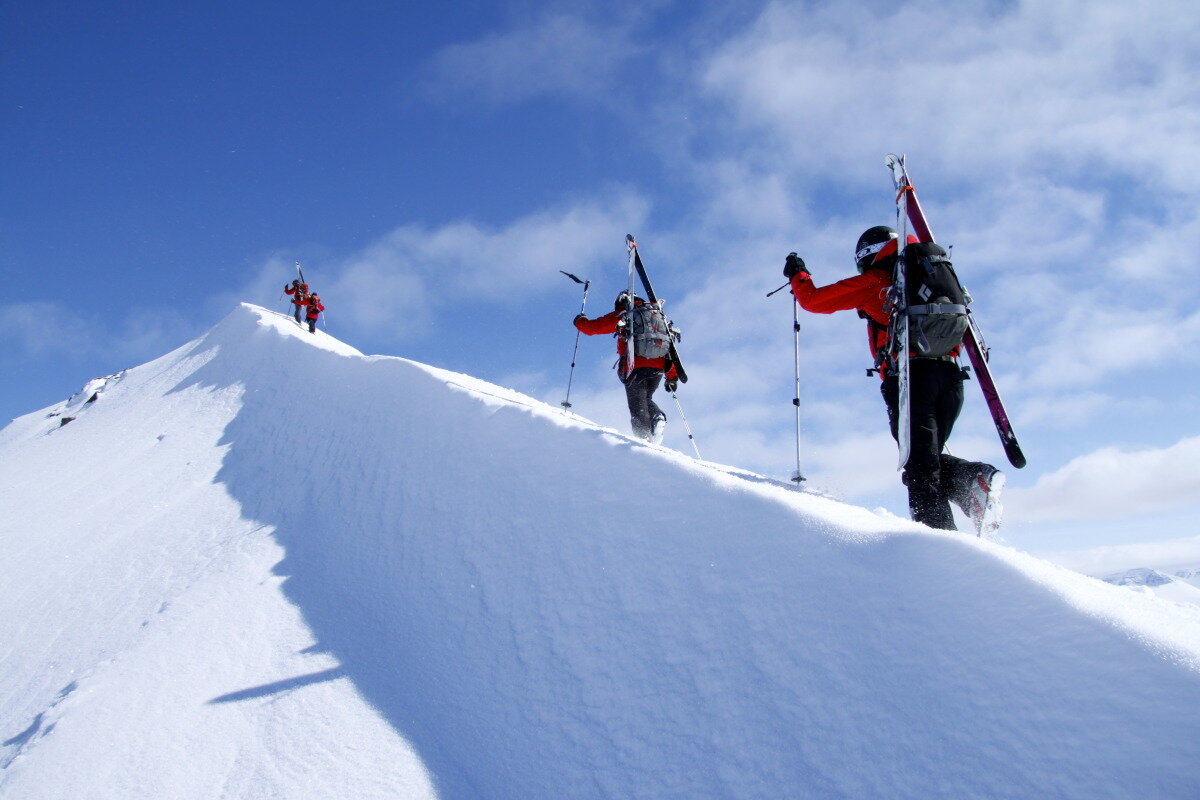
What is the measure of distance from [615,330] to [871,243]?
4835 millimetres

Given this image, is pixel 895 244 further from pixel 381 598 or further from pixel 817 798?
pixel 381 598

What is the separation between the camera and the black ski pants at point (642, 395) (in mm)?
8820

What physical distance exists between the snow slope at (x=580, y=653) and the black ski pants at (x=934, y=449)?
73cm

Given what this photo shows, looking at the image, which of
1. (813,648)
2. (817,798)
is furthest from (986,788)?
(813,648)

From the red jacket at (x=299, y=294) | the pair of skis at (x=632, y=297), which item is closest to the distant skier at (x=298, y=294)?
the red jacket at (x=299, y=294)

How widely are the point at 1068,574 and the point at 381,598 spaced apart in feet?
14.9

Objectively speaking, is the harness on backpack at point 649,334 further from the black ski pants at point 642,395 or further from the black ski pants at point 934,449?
the black ski pants at point 934,449

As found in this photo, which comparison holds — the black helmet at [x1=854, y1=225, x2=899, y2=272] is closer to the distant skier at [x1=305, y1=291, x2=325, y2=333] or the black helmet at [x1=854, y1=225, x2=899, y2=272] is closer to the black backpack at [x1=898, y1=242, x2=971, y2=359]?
the black backpack at [x1=898, y1=242, x2=971, y2=359]

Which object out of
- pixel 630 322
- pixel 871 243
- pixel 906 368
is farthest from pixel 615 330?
pixel 906 368

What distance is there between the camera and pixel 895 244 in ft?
15.9

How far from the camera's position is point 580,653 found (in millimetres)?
3391

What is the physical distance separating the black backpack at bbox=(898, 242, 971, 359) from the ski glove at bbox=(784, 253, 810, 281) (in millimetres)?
1107

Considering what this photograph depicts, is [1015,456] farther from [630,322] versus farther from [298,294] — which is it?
[298,294]

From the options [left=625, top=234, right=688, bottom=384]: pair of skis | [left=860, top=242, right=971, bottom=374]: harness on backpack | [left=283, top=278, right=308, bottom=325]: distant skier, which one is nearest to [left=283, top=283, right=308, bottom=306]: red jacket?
[left=283, top=278, right=308, bottom=325]: distant skier
